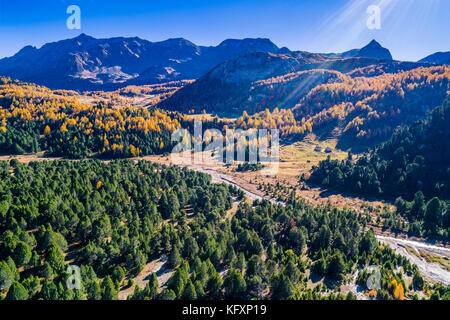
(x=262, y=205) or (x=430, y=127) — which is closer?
(x=262, y=205)

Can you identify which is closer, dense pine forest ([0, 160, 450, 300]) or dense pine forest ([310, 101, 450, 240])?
dense pine forest ([0, 160, 450, 300])

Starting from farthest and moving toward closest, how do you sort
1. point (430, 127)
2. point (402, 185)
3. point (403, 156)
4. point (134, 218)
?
point (430, 127) → point (403, 156) → point (402, 185) → point (134, 218)

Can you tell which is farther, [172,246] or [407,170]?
[407,170]

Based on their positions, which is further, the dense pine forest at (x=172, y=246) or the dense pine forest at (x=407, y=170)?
the dense pine forest at (x=407, y=170)

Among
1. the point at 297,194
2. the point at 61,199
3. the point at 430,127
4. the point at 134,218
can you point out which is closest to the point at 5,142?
the point at 61,199

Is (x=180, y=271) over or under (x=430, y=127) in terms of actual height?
under

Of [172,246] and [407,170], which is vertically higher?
[407,170]
